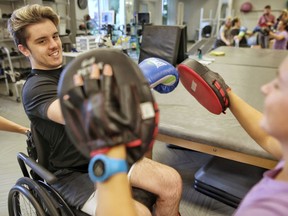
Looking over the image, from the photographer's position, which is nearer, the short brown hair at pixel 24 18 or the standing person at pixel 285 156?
the standing person at pixel 285 156

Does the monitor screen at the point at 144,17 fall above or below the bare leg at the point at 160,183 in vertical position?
above

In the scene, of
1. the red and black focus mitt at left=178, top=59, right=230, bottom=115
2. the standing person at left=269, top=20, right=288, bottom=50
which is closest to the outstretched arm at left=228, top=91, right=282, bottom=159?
the red and black focus mitt at left=178, top=59, right=230, bottom=115

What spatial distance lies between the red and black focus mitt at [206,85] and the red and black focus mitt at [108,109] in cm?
57

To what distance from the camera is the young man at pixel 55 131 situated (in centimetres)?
111

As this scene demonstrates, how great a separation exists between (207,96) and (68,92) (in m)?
0.73

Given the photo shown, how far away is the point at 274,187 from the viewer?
21.8 inches

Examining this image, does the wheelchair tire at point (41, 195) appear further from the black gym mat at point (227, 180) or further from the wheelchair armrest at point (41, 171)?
the black gym mat at point (227, 180)

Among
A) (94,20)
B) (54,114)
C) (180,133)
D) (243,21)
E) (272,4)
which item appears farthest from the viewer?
(243,21)

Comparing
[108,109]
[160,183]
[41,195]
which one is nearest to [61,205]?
[41,195]

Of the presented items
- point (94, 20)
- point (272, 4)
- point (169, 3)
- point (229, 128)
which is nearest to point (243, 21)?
point (272, 4)

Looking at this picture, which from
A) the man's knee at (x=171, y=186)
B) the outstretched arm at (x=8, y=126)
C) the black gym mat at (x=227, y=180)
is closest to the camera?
the man's knee at (x=171, y=186)

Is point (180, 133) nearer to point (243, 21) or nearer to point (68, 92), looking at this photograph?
point (68, 92)

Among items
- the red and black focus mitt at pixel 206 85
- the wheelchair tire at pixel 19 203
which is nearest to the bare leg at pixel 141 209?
the wheelchair tire at pixel 19 203

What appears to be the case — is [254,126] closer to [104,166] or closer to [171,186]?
[171,186]
